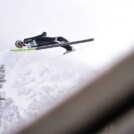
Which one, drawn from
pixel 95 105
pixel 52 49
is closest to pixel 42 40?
pixel 52 49

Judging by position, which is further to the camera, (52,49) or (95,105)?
(52,49)

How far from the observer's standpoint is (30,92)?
244 cm

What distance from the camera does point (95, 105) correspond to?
0.58 feet

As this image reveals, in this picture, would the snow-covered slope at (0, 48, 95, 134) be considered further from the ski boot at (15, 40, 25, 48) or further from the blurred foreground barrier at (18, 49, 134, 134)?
the blurred foreground barrier at (18, 49, 134, 134)

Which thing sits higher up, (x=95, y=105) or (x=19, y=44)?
(x=95, y=105)

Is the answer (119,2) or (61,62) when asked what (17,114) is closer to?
(61,62)

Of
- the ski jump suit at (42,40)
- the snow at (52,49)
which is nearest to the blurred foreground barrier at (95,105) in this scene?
the snow at (52,49)

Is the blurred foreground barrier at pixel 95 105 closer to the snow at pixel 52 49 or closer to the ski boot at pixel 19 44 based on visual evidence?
the snow at pixel 52 49

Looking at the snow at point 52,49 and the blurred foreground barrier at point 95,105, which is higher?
the blurred foreground barrier at point 95,105

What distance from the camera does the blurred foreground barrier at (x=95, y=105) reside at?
0.55 ft

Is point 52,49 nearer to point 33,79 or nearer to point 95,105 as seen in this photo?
point 33,79

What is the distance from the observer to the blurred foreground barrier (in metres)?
0.17

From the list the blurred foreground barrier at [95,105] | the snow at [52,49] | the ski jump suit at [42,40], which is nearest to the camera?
the blurred foreground barrier at [95,105]

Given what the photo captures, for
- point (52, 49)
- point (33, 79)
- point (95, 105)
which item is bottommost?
point (33, 79)
